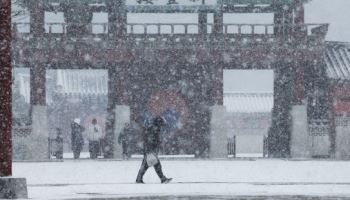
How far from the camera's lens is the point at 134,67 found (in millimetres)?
34531

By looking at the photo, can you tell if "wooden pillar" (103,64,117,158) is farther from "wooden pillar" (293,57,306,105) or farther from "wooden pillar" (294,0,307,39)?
"wooden pillar" (294,0,307,39)

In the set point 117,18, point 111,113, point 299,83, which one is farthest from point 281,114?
point 117,18

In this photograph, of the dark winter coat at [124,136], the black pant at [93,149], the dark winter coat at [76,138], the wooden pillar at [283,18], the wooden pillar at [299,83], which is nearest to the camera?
the dark winter coat at [124,136]

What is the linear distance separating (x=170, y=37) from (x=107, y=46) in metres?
2.41

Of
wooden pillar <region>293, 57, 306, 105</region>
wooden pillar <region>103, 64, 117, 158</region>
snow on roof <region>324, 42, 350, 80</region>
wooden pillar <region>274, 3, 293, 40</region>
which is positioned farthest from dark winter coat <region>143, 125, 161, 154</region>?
snow on roof <region>324, 42, 350, 80</region>

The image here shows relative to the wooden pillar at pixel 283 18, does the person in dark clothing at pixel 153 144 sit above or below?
below

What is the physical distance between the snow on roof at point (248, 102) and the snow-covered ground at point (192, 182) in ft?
92.7

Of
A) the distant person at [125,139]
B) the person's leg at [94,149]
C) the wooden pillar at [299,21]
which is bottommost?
the person's leg at [94,149]

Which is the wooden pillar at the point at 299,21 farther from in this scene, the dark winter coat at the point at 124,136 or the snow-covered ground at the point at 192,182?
the snow-covered ground at the point at 192,182

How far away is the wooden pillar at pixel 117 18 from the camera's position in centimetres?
3172

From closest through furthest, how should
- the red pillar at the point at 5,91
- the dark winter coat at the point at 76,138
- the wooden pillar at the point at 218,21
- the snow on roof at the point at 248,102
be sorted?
1. the red pillar at the point at 5,91
2. the wooden pillar at the point at 218,21
3. the dark winter coat at the point at 76,138
4. the snow on roof at the point at 248,102

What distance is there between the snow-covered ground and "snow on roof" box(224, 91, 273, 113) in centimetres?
2827

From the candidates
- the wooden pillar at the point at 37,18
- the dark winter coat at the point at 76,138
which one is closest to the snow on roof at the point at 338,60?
the dark winter coat at the point at 76,138

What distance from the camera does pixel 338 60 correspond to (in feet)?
114
